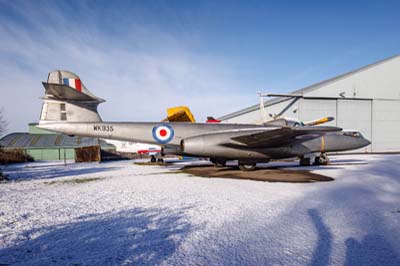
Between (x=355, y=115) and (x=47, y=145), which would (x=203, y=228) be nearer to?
(x=355, y=115)

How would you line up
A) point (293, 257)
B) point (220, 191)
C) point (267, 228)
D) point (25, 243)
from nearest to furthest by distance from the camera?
point (293, 257)
point (25, 243)
point (267, 228)
point (220, 191)

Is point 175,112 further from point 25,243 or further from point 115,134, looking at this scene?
point 25,243

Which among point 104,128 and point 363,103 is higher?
point 363,103

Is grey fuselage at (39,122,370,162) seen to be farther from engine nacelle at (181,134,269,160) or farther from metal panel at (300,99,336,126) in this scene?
metal panel at (300,99,336,126)

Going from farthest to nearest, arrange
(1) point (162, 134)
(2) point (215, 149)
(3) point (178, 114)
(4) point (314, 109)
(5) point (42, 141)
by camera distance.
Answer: (5) point (42, 141), (4) point (314, 109), (3) point (178, 114), (1) point (162, 134), (2) point (215, 149)

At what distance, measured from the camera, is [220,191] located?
5586 millimetres

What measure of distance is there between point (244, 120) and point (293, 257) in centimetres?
2317

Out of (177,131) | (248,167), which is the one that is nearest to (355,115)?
(248,167)

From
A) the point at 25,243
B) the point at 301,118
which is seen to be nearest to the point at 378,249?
the point at 25,243

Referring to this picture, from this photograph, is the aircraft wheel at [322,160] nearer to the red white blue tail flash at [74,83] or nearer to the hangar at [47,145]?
the red white blue tail flash at [74,83]

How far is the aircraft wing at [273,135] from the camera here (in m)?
7.85

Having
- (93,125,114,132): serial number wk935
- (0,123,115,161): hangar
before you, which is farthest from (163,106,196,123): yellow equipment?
(0,123,115,161): hangar

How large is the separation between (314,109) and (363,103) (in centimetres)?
606

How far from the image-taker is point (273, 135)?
8234 millimetres
